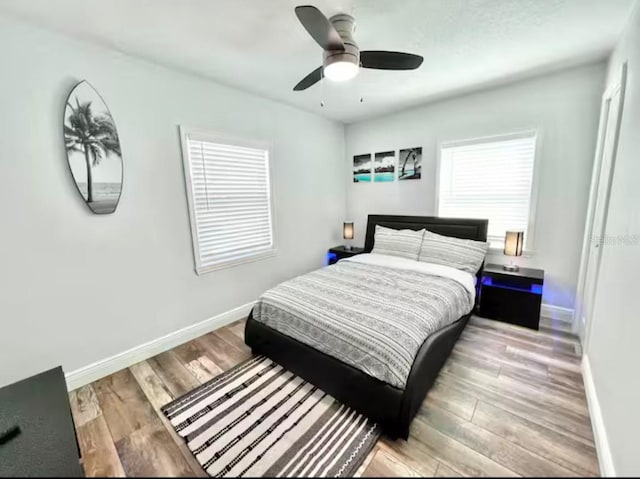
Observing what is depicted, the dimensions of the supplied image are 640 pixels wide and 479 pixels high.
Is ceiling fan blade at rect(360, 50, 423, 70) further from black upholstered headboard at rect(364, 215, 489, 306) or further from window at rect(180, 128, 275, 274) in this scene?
black upholstered headboard at rect(364, 215, 489, 306)

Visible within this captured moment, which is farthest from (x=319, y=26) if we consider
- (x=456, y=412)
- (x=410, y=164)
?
(x=410, y=164)

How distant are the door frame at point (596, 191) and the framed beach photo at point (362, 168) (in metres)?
2.48

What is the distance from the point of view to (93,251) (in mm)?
2094

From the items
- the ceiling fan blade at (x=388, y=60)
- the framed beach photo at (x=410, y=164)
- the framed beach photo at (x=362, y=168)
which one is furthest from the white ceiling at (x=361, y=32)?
the framed beach photo at (x=362, y=168)

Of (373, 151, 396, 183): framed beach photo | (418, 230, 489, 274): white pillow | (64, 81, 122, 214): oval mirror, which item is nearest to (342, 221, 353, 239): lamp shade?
(373, 151, 396, 183): framed beach photo

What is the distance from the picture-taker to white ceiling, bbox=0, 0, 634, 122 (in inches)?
64.5

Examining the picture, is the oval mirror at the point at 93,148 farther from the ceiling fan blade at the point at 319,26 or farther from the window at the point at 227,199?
the ceiling fan blade at the point at 319,26

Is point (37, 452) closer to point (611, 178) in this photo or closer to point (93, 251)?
point (93, 251)

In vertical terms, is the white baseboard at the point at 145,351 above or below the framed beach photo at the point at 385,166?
below

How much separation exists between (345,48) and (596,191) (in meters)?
2.49

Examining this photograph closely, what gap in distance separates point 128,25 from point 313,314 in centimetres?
237

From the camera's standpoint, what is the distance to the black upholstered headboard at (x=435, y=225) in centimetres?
312

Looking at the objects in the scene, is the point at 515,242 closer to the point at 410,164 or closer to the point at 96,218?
the point at 410,164

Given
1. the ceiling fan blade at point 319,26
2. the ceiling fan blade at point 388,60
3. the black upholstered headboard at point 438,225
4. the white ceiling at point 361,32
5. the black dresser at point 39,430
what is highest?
the white ceiling at point 361,32
